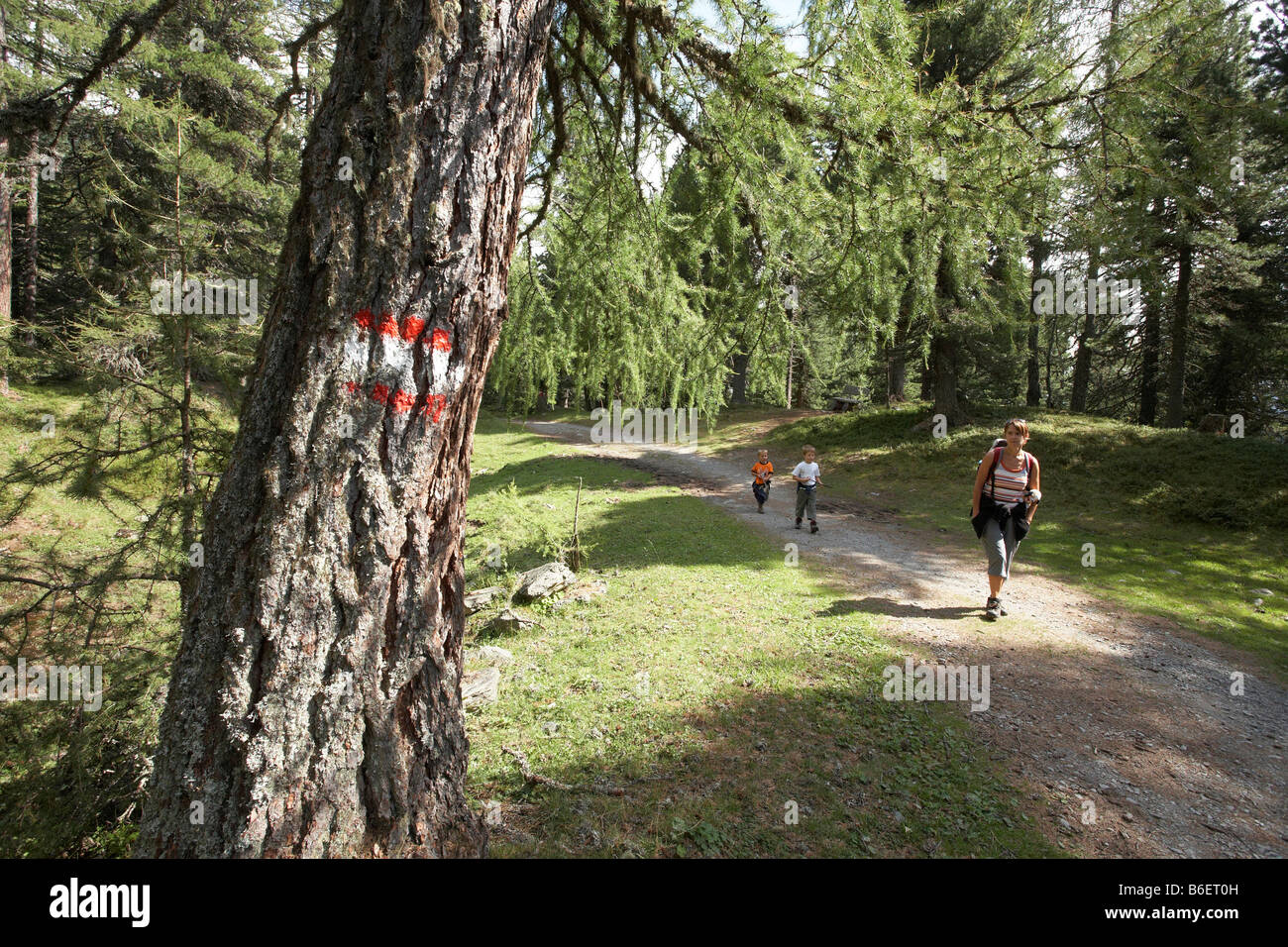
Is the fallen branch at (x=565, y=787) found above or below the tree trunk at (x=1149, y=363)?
below

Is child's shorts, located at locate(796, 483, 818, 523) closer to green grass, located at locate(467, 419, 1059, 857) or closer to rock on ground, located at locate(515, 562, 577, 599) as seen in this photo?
green grass, located at locate(467, 419, 1059, 857)

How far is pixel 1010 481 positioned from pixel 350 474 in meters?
6.63

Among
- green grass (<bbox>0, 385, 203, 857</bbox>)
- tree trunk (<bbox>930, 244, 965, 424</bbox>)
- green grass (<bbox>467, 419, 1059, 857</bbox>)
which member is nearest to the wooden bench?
tree trunk (<bbox>930, 244, 965, 424</bbox>)

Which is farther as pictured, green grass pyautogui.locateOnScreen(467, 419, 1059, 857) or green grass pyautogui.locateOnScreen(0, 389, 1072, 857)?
green grass pyautogui.locateOnScreen(467, 419, 1059, 857)

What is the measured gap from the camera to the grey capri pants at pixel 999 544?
6355 mm

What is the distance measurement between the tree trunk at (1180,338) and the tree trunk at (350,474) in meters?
21.6

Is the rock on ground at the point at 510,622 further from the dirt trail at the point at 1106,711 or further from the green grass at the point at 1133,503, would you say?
the green grass at the point at 1133,503

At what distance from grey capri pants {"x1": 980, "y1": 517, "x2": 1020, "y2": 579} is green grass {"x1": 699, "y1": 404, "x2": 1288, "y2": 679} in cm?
244

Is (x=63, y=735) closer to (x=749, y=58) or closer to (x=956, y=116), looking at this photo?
(x=749, y=58)

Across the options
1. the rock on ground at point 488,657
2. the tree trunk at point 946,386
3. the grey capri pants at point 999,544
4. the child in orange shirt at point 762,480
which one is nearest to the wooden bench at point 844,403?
the tree trunk at point 946,386

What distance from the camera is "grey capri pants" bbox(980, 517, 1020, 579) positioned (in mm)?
6355
